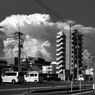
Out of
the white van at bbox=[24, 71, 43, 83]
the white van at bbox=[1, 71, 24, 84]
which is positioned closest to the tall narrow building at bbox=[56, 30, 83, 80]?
the white van at bbox=[24, 71, 43, 83]

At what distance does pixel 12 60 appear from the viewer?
6363 inches

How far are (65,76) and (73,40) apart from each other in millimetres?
28231

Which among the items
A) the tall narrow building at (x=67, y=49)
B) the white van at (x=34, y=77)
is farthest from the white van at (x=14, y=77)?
the tall narrow building at (x=67, y=49)

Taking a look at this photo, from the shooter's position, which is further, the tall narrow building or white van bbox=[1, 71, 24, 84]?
the tall narrow building

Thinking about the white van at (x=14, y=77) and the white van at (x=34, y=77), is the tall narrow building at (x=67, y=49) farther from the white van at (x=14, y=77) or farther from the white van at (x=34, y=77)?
the white van at (x=14, y=77)

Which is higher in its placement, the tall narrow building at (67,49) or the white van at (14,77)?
the tall narrow building at (67,49)

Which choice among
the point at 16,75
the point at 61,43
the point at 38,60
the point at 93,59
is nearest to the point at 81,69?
the point at 61,43

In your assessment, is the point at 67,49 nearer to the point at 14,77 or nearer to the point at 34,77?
the point at 34,77

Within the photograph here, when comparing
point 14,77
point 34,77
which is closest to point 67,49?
point 34,77

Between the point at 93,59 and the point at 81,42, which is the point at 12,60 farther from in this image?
the point at 93,59

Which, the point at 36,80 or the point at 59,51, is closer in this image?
the point at 36,80

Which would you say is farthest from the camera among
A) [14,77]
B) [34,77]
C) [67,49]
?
[67,49]

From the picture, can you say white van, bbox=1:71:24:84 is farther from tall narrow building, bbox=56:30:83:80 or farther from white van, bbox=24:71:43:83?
tall narrow building, bbox=56:30:83:80

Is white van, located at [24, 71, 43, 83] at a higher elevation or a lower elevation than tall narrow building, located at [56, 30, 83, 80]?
lower
